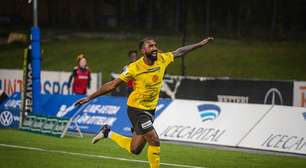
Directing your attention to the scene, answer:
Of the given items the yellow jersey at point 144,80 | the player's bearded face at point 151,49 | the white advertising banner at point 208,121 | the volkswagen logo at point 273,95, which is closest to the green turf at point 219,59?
the volkswagen logo at point 273,95

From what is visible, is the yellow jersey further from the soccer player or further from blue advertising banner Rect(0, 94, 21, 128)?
blue advertising banner Rect(0, 94, 21, 128)

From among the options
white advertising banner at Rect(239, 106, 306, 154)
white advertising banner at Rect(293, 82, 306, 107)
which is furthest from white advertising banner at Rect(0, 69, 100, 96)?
white advertising banner at Rect(239, 106, 306, 154)

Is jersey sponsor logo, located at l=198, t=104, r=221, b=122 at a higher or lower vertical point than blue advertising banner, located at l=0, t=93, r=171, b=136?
higher

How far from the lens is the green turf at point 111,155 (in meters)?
15.4

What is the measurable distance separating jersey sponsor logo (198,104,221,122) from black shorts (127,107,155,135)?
588 centimetres

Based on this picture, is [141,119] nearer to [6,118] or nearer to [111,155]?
[111,155]

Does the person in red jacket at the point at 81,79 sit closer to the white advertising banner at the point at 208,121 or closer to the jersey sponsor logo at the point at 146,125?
the white advertising banner at the point at 208,121

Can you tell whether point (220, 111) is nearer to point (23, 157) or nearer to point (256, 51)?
point (23, 157)

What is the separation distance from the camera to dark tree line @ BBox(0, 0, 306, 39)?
111 ft

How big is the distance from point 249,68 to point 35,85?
35.1 ft

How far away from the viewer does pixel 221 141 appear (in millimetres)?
18719

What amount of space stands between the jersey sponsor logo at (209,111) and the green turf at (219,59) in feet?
32.4

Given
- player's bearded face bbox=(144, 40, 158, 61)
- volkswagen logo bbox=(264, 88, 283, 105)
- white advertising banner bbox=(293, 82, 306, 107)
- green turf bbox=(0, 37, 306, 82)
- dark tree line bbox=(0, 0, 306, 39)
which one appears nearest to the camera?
player's bearded face bbox=(144, 40, 158, 61)

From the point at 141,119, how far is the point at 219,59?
19.3 meters
